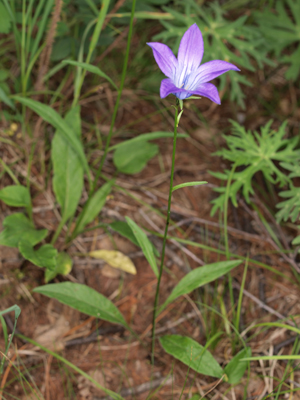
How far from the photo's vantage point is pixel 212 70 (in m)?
1.29

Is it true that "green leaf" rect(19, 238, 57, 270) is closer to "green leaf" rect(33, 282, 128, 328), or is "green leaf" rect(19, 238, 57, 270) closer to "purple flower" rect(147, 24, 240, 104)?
"green leaf" rect(33, 282, 128, 328)

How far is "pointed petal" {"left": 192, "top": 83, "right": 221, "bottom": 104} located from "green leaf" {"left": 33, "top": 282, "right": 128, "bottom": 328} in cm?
108

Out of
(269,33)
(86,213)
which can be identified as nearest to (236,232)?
(86,213)

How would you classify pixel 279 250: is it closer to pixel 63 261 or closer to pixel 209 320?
pixel 209 320

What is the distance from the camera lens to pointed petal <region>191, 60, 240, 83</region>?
1.26 m

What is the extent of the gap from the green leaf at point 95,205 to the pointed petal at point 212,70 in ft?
3.18

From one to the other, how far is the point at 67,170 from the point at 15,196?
322 millimetres

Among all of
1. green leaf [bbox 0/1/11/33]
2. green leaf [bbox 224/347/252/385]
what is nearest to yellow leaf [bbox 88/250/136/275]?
green leaf [bbox 224/347/252/385]

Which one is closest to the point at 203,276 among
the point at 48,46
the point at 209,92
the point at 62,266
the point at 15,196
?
the point at 62,266

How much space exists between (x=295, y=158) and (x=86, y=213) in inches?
48.4

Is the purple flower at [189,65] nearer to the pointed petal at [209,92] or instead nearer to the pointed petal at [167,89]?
the pointed petal at [209,92]

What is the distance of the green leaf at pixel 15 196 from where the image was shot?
194 centimetres

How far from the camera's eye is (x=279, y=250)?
2248 mm

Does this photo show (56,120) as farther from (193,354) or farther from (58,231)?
(193,354)
